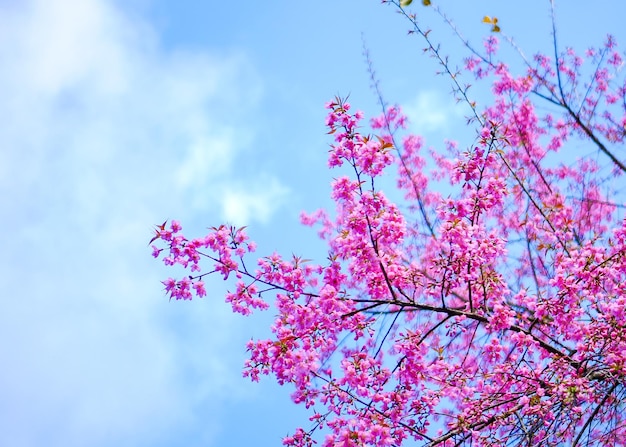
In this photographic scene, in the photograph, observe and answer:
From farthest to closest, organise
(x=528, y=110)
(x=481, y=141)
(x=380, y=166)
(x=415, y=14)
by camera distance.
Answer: (x=528, y=110) < (x=415, y=14) < (x=481, y=141) < (x=380, y=166)

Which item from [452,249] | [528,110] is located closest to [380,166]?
[452,249]

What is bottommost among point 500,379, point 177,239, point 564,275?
point 500,379

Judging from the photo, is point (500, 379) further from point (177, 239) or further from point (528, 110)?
point (528, 110)

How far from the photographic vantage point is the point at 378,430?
481 cm

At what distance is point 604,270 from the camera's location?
5180 mm

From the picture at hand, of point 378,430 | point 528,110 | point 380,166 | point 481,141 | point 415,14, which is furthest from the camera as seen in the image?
point 528,110

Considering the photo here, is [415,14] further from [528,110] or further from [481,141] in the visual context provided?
[528,110]

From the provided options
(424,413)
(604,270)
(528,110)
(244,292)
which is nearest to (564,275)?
(604,270)

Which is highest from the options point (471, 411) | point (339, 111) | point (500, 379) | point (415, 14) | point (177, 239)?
point (415, 14)

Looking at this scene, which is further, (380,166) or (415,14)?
(415,14)

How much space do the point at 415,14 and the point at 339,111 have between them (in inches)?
103

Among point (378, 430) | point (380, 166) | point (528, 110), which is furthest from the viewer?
point (528, 110)

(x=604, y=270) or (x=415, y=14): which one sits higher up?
(x=415, y=14)

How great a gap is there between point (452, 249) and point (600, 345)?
1701 mm
